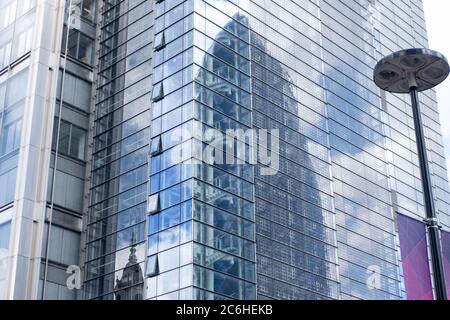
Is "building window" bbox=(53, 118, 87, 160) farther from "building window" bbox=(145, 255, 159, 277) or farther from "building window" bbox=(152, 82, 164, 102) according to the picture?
"building window" bbox=(145, 255, 159, 277)

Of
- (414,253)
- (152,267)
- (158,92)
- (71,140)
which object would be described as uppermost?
(158,92)

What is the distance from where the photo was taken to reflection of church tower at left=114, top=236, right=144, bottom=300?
3516 centimetres

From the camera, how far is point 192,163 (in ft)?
119

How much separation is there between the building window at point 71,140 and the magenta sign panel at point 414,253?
25.6m

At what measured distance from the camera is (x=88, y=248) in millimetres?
38344

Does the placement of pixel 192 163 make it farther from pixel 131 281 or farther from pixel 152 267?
pixel 131 281

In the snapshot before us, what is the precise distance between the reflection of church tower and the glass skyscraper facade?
82 millimetres

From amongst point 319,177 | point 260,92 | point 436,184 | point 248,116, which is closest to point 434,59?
point 248,116

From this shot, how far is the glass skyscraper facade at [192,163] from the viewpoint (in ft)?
117

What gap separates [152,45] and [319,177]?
45.6 ft

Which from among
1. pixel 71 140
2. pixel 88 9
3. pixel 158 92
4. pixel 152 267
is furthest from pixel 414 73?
pixel 88 9

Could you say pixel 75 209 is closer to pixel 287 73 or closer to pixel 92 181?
pixel 92 181

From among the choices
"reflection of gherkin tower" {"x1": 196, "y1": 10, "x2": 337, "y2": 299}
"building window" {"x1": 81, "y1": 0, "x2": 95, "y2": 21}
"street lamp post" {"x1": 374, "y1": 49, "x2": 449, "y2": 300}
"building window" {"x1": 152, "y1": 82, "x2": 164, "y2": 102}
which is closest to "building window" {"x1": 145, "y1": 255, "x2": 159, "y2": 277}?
"reflection of gherkin tower" {"x1": 196, "y1": 10, "x2": 337, "y2": 299}

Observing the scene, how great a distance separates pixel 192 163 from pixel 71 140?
8.20 meters
